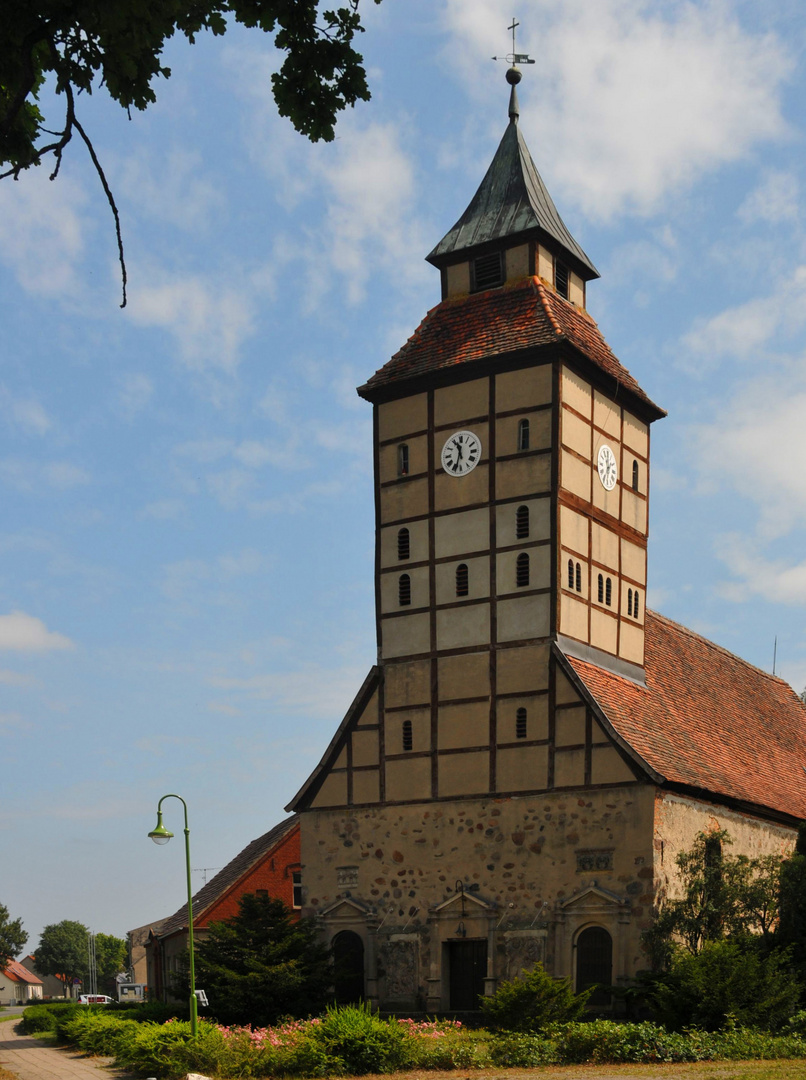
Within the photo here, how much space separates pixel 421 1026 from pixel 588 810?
20.6 feet

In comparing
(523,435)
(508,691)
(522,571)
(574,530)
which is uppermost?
(523,435)

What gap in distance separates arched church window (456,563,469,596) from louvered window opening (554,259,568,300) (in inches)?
334

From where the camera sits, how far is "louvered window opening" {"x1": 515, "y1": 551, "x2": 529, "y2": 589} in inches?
1276

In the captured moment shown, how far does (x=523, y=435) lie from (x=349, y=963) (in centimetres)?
1320

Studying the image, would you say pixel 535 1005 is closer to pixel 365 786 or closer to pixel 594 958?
pixel 594 958

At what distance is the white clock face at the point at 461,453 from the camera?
33688mm

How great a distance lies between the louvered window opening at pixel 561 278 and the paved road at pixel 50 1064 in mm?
21863

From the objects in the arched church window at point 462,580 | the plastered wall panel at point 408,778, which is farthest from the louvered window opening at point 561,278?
the plastered wall panel at point 408,778

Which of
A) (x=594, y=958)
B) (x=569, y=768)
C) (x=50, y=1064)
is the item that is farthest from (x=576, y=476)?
(x=50, y=1064)

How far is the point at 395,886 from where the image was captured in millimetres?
32656

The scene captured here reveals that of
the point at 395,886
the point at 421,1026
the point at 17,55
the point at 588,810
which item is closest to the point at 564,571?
the point at 588,810

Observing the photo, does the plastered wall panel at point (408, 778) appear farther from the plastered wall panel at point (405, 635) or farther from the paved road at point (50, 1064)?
the paved road at point (50, 1064)

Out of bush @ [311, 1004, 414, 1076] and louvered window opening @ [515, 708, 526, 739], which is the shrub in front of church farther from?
louvered window opening @ [515, 708, 526, 739]

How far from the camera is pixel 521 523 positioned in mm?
32688
